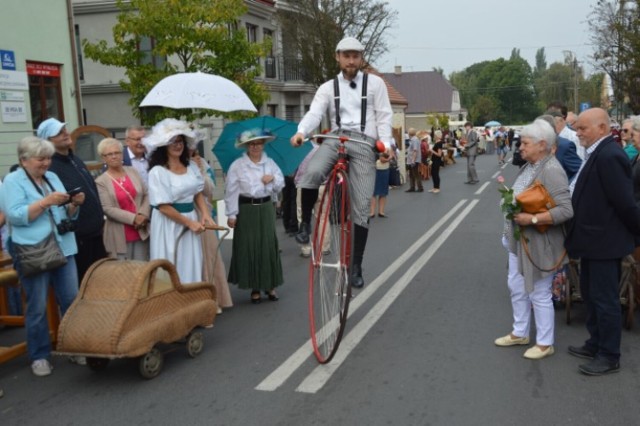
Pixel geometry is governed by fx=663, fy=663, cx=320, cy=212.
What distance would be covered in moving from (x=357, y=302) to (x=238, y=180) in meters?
1.95

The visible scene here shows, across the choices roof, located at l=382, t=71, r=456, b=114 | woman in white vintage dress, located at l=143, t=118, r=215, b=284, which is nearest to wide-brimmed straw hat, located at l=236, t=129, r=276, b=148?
woman in white vintage dress, located at l=143, t=118, r=215, b=284

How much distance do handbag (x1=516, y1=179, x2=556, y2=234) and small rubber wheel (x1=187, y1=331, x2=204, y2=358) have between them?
2.97 m

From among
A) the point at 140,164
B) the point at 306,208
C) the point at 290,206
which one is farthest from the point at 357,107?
the point at 290,206

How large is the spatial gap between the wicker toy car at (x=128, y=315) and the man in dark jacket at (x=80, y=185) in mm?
676

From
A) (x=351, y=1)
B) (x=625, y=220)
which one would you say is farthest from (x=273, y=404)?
(x=351, y=1)

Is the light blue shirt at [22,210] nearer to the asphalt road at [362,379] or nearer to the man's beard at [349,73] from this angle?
the asphalt road at [362,379]

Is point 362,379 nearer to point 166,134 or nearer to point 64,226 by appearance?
point 64,226

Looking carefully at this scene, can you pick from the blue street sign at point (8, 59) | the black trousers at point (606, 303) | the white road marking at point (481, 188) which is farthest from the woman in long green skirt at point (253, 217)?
the white road marking at point (481, 188)

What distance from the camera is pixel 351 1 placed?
31.6 metres

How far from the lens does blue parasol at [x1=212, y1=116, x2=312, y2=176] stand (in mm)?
7738

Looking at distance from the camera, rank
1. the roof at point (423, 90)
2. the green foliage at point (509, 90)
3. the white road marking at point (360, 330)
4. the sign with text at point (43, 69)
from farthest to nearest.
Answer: the green foliage at point (509, 90) < the roof at point (423, 90) < the sign with text at point (43, 69) < the white road marking at point (360, 330)

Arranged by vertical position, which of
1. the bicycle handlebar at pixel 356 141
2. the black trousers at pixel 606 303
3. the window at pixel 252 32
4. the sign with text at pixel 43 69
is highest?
the window at pixel 252 32

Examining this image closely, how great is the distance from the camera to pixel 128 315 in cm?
497

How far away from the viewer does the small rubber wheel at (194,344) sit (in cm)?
577
